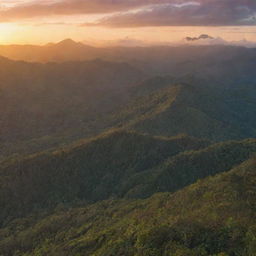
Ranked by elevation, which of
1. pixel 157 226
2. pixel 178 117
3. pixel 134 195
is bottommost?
pixel 178 117

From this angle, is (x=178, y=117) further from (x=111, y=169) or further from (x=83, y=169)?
(x=83, y=169)

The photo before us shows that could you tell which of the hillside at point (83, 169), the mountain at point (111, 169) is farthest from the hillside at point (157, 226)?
the mountain at point (111, 169)

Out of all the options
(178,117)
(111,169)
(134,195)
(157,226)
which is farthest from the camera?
(178,117)

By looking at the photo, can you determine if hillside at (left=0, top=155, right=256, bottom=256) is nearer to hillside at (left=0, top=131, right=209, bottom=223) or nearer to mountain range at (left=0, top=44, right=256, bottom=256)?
mountain range at (left=0, top=44, right=256, bottom=256)

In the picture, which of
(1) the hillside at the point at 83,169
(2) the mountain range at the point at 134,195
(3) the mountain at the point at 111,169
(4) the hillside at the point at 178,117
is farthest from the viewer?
(4) the hillside at the point at 178,117

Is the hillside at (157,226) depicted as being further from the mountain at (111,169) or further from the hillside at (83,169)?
the mountain at (111,169)

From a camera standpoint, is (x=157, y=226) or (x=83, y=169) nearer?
(x=157, y=226)

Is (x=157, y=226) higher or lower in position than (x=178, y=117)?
higher

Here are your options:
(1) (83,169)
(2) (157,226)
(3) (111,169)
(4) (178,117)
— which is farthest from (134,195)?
(4) (178,117)

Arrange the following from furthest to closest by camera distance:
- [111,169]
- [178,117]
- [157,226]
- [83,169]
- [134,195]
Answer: [178,117] → [111,169] → [83,169] → [134,195] → [157,226]

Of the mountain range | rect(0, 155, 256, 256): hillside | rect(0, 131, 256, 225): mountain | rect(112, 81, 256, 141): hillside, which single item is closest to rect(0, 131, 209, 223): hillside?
rect(0, 131, 256, 225): mountain
